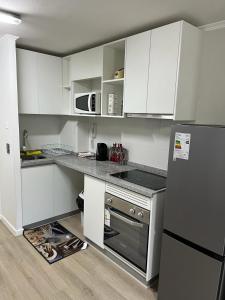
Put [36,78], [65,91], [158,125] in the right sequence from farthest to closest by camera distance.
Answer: [65,91]
[36,78]
[158,125]

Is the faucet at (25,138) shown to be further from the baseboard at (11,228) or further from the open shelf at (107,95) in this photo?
the open shelf at (107,95)

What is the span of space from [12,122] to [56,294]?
180 cm

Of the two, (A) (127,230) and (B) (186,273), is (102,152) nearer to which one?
(A) (127,230)

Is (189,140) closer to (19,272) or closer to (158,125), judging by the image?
(158,125)

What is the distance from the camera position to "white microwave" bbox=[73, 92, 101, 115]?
2.68 metres

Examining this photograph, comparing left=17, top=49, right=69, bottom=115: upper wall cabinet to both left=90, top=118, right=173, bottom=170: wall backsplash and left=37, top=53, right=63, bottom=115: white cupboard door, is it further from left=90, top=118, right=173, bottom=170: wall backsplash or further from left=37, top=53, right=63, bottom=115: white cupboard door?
left=90, top=118, right=173, bottom=170: wall backsplash

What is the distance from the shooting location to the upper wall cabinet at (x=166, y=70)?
6.08ft

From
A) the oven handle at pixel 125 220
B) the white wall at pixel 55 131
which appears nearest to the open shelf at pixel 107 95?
the white wall at pixel 55 131

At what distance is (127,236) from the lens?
2.07 metres

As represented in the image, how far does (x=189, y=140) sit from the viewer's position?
58.6 inches

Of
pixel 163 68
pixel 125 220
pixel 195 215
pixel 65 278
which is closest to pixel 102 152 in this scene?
pixel 125 220

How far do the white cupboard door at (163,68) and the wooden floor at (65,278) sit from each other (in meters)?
1.63

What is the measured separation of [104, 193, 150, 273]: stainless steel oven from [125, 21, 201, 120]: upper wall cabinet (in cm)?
90

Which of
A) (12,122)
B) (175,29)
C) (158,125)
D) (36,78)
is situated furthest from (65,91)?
(175,29)
